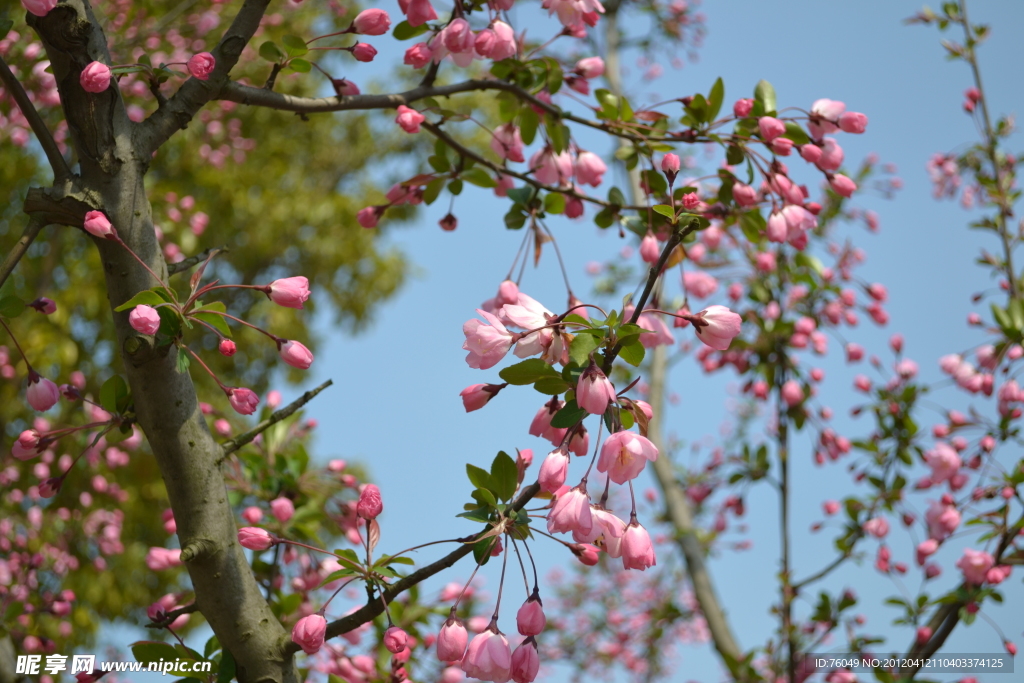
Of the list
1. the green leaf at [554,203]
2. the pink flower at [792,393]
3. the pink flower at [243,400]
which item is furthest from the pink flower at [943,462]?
the pink flower at [243,400]

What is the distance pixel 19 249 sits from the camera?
865 millimetres

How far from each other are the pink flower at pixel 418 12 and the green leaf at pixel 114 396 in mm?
679

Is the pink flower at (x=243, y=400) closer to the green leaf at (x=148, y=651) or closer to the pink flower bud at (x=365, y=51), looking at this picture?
the green leaf at (x=148, y=651)

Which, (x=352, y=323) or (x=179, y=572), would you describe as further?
(x=352, y=323)

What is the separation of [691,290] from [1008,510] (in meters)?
0.91

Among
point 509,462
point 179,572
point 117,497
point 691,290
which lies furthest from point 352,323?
point 509,462

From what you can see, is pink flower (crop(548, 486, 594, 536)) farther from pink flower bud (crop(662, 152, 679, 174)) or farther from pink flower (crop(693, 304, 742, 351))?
pink flower bud (crop(662, 152, 679, 174))

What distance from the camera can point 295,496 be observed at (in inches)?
66.9

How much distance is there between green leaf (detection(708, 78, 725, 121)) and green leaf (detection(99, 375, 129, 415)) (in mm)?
1033

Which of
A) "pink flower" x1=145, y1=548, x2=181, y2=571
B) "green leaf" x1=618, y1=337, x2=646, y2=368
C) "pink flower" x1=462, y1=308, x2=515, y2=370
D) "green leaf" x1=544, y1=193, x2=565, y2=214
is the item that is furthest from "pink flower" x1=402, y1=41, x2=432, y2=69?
"pink flower" x1=145, y1=548, x2=181, y2=571

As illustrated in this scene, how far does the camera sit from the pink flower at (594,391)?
2.43 feet

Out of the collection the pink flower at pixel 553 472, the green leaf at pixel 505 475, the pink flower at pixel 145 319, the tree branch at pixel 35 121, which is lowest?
the pink flower at pixel 553 472

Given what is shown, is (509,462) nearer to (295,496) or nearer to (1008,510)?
(295,496)

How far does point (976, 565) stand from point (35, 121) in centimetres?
198
